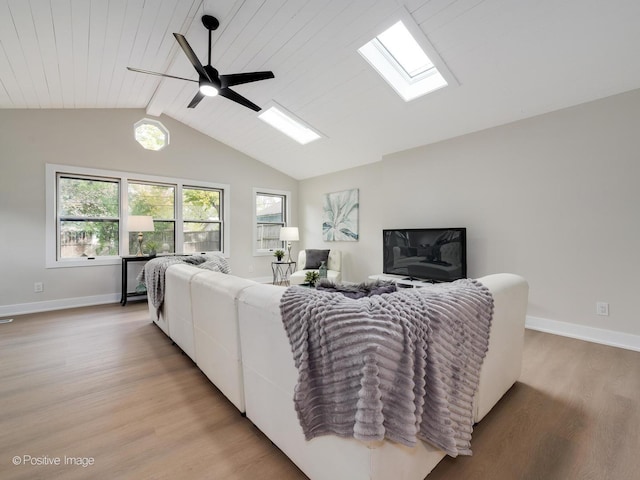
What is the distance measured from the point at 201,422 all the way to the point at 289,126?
427 cm

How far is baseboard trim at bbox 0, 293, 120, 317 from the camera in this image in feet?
12.1

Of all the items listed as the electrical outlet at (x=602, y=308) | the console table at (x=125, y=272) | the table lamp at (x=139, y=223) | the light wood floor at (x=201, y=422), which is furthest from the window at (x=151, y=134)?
the electrical outlet at (x=602, y=308)

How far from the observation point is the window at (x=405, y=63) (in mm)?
2756

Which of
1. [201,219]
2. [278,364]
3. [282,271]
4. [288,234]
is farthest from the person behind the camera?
[282,271]

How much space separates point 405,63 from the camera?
308 centimetres

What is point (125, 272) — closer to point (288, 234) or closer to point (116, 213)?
point (116, 213)

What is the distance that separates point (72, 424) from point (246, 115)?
4116 millimetres

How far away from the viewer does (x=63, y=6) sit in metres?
2.19

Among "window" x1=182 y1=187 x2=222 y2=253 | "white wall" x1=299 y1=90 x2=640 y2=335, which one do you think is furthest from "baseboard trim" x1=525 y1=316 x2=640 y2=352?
"window" x1=182 y1=187 x2=222 y2=253

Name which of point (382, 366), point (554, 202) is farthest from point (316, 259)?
point (382, 366)

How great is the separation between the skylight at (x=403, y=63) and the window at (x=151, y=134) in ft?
12.4

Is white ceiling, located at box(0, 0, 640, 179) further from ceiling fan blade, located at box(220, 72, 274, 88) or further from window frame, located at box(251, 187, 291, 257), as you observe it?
window frame, located at box(251, 187, 291, 257)

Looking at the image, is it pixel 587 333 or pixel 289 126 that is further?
pixel 289 126

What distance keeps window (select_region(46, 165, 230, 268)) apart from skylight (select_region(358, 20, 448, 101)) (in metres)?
3.73
